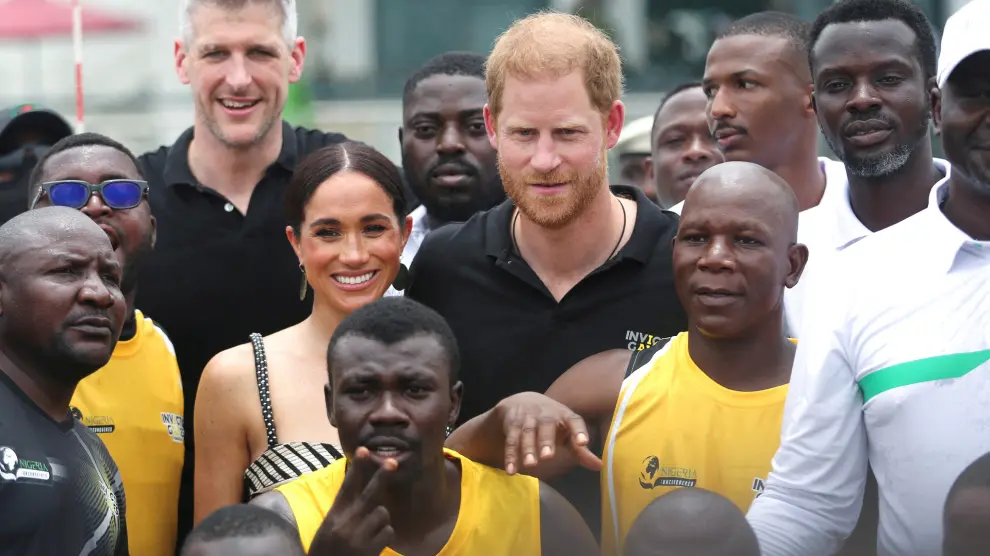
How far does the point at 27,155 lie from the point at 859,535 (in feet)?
12.9

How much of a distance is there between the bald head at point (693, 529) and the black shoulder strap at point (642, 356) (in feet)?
2.50

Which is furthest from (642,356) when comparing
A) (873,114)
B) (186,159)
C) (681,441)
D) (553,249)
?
(186,159)

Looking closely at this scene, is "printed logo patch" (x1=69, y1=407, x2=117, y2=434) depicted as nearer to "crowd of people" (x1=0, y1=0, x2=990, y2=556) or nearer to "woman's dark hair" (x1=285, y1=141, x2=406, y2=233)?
"crowd of people" (x1=0, y1=0, x2=990, y2=556)

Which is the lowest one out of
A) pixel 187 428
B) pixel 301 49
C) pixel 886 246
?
pixel 187 428

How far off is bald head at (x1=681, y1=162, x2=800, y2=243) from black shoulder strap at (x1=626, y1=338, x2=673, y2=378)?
0.39 meters

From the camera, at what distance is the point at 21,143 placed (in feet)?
21.0

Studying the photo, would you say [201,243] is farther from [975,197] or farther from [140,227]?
[975,197]

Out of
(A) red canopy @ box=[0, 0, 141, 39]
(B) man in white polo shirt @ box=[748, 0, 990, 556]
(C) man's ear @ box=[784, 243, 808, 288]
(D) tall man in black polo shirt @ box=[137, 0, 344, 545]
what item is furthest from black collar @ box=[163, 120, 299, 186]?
(A) red canopy @ box=[0, 0, 141, 39]

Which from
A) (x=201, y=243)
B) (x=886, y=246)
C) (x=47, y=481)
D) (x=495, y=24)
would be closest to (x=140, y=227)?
(x=201, y=243)

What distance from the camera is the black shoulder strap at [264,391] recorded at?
4609 mm

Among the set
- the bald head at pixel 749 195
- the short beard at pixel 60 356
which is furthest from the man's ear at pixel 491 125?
the short beard at pixel 60 356

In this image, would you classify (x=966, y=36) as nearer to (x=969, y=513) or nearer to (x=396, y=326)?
(x=969, y=513)

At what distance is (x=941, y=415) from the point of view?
3.59 meters

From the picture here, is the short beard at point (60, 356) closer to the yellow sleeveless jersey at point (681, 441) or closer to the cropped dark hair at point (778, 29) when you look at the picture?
the yellow sleeveless jersey at point (681, 441)
